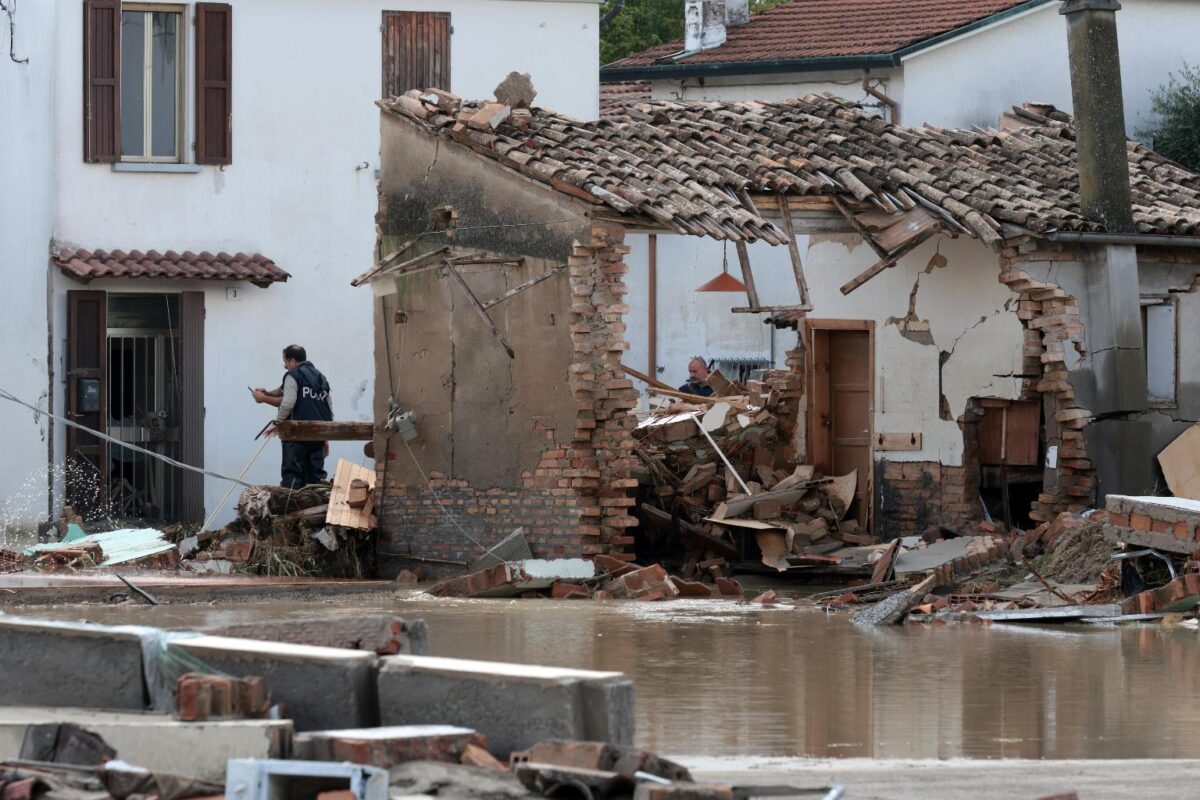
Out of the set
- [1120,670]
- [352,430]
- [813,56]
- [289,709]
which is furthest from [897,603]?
[813,56]

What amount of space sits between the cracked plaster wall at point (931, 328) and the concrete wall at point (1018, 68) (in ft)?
23.1

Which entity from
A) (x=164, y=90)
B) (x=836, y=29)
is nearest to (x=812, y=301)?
(x=164, y=90)

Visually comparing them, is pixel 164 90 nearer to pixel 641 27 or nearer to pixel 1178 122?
pixel 1178 122

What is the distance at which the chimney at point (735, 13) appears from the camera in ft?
99.7

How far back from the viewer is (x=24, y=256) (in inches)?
888

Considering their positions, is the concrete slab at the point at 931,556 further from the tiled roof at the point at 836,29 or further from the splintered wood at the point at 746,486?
the tiled roof at the point at 836,29

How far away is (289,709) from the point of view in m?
8.23

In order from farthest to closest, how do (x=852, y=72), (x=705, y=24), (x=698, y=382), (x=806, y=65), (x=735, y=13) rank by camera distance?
(x=735, y=13) → (x=705, y=24) → (x=806, y=65) → (x=852, y=72) → (x=698, y=382)

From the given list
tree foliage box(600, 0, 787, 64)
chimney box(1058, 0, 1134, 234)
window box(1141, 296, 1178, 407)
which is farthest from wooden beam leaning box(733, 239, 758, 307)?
tree foliage box(600, 0, 787, 64)

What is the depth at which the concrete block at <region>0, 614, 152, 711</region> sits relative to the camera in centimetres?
869

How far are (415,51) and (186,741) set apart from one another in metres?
17.3

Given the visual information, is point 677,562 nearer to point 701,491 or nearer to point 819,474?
point 701,491

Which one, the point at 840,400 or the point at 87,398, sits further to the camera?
the point at 87,398

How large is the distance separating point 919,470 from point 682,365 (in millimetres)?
10565
